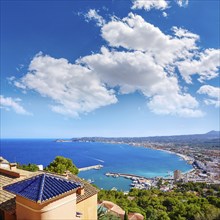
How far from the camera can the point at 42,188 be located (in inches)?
202

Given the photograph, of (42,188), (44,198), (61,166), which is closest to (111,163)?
(61,166)

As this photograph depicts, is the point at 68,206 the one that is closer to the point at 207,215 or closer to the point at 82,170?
the point at 207,215

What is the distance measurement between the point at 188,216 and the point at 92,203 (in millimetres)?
19661

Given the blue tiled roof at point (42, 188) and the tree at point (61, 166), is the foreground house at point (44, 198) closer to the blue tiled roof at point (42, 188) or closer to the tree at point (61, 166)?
the blue tiled roof at point (42, 188)

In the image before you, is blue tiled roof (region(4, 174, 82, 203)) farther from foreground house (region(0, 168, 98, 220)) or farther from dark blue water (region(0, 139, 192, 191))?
dark blue water (region(0, 139, 192, 191))

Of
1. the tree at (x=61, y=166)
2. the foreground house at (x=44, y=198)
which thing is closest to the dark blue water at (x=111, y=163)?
the tree at (x=61, y=166)

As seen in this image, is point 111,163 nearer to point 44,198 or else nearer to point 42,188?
point 42,188

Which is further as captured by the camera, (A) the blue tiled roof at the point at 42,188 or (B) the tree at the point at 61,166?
(B) the tree at the point at 61,166

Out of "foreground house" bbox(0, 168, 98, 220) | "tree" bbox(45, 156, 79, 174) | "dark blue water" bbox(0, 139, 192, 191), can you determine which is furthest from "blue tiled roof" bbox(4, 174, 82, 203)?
"dark blue water" bbox(0, 139, 192, 191)

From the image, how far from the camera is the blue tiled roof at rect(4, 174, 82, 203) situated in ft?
16.2

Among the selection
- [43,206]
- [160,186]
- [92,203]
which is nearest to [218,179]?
[160,186]

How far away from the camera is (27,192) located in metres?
5.15

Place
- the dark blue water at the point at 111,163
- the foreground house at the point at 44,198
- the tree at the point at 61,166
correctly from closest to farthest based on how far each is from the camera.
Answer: the foreground house at the point at 44,198 → the tree at the point at 61,166 → the dark blue water at the point at 111,163

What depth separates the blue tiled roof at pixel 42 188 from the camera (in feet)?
16.2
